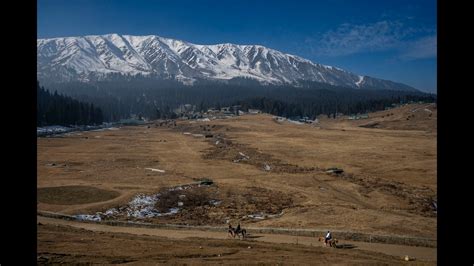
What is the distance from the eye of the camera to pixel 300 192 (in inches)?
2142

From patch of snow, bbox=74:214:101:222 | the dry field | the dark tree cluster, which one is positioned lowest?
patch of snow, bbox=74:214:101:222

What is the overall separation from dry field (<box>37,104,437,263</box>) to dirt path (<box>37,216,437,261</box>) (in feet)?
10.6

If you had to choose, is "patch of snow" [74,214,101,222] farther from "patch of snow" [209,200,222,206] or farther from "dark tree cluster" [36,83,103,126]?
"dark tree cluster" [36,83,103,126]

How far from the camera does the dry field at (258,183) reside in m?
40.1

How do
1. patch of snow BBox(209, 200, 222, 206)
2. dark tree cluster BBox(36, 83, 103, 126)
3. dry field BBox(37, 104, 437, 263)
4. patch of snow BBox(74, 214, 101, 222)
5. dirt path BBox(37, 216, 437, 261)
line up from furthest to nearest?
dark tree cluster BBox(36, 83, 103, 126) → patch of snow BBox(209, 200, 222, 206) → patch of snow BBox(74, 214, 101, 222) → dry field BBox(37, 104, 437, 263) → dirt path BBox(37, 216, 437, 261)

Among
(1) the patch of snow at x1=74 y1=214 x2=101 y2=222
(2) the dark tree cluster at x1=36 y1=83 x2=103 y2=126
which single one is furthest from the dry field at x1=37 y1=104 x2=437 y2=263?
(2) the dark tree cluster at x1=36 y1=83 x2=103 y2=126

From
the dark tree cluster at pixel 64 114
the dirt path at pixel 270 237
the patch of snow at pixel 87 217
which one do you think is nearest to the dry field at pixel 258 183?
the patch of snow at pixel 87 217

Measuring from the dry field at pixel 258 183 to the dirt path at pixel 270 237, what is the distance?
324 cm

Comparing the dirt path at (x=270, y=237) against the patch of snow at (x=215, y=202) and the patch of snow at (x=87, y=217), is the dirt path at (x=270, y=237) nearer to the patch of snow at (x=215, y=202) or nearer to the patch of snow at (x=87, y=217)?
the patch of snow at (x=87, y=217)

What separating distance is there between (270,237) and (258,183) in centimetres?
2684

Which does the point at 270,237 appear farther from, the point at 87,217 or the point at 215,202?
the point at 87,217

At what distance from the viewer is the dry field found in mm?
40125
